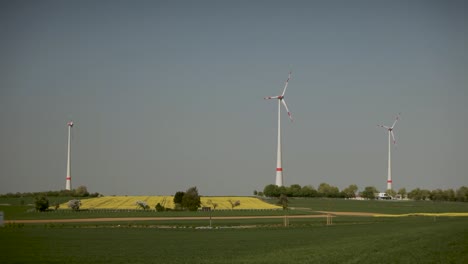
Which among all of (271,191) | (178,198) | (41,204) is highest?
(271,191)

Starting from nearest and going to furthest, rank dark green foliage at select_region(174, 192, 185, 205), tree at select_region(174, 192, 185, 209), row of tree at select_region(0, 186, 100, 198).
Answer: tree at select_region(174, 192, 185, 209) → dark green foliage at select_region(174, 192, 185, 205) → row of tree at select_region(0, 186, 100, 198)

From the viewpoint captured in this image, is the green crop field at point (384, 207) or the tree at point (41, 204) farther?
the green crop field at point (384, 207)

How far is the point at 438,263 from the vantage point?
117 feet

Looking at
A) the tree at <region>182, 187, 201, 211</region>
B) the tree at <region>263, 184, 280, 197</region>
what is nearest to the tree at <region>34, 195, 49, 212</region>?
the tree at <region>182, 187, 201, 211</region>

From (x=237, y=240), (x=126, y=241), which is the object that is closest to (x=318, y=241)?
(x=237, y=240)

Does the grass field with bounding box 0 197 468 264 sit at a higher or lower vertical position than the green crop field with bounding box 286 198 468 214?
higher

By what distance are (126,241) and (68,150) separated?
395 ft

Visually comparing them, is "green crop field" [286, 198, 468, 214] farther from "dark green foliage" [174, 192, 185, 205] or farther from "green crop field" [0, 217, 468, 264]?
"green crop field" [0, 217, 468, 264]

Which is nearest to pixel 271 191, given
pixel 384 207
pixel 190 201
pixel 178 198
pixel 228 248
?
pixel 384 207

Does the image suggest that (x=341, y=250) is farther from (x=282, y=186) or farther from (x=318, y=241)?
(x=282, y=186)

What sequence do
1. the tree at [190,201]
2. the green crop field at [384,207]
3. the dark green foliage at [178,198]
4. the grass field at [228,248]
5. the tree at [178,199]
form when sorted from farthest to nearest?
the green crop field at [384,207], the dark green foliage at [178,198], the tree at [178,199], the tree at [190,201], the grass field at [228,248]

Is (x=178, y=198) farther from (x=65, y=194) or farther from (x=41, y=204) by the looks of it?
(x=65, y=194)

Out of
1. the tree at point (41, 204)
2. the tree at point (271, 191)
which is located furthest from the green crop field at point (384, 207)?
the tree at point (41, 204)

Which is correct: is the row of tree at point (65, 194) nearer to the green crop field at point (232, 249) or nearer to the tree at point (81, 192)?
the tree at point (81, 192)
